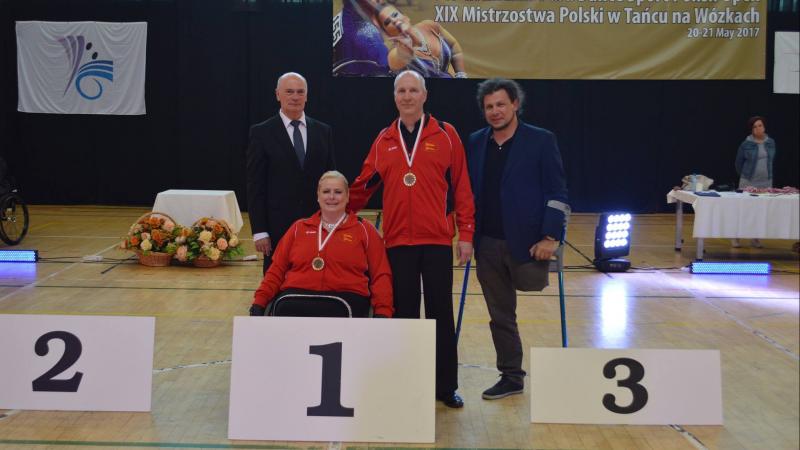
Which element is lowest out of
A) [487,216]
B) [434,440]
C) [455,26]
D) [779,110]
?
[434,440]

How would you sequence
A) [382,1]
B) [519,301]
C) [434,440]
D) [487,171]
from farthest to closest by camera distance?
[382,1] < [519,301] < [487,171] < [434,440]

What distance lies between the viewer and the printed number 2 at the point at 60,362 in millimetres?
3352

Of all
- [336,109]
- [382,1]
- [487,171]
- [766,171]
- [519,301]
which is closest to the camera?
[487,171]

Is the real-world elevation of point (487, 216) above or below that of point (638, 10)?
below

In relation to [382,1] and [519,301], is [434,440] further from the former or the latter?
[382,1]

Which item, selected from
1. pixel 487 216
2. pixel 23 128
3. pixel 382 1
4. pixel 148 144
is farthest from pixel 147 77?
pixel 487 216

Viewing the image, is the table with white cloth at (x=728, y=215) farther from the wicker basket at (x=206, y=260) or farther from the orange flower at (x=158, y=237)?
the orange flower at (x=158, y=237)

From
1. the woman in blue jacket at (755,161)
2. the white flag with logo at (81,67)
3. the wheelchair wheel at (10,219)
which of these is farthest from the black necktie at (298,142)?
the white flag with logo at (81,67)

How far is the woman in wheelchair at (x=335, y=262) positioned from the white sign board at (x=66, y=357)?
0.46 meters

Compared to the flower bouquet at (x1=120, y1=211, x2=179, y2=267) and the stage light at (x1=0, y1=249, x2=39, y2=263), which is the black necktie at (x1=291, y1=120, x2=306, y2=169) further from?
the stage light at (x1=0, y1=249, x2=39, y2=263)

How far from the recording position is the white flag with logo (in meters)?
10.8

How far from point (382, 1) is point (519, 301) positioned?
5.33 metres

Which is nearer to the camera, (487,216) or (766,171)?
(487,216)

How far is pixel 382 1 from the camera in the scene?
10.2 meters
